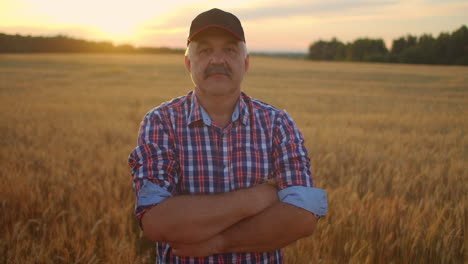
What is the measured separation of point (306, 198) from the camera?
1.39m

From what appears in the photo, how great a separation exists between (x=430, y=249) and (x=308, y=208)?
4.84 feet

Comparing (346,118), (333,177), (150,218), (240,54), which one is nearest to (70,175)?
(150,218)

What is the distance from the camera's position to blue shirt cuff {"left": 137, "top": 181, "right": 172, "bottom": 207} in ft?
4.44

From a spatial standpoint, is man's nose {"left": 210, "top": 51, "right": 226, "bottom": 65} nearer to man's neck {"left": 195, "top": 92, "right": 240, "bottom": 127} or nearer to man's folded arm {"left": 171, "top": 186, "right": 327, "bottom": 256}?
man's neck {"left": 195, "top": 92, "right": 240, "bottom": 127}

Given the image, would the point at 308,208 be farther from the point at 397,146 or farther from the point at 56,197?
the point at 397,146

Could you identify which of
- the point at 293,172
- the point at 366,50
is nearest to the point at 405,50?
the point at 366,50

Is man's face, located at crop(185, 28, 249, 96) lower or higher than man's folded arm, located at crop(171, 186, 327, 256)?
higher

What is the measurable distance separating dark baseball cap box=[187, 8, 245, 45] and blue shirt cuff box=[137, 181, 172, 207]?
74cm

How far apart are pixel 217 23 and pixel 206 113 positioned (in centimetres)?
44

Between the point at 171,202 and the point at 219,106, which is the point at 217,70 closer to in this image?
the point at 219,106

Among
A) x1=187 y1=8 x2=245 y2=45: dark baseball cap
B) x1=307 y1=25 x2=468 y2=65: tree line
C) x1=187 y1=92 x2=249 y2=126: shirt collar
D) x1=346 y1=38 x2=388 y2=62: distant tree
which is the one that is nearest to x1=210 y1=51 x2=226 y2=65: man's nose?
x1=187 y1=8 x2=245 y2=45: dark baseball cap

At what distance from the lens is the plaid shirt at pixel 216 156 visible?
1438 mm

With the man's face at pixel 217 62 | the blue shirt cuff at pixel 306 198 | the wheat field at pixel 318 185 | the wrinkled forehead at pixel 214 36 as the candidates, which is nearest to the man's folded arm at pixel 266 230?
the blue shirt cuff at pixel 306 198

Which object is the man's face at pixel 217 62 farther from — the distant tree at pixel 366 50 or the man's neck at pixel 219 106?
the distant tree at pixel 366 50
